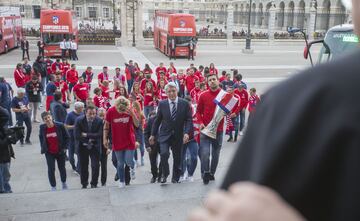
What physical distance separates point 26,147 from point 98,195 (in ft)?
16.3

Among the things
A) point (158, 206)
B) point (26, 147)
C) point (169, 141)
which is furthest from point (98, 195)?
point (26, 147)

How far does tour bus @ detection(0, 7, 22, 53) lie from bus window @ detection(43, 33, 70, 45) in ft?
11.2

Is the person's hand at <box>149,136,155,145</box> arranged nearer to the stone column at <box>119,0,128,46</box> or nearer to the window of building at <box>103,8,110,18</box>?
the stone column at <box>119,0,128,46</box>

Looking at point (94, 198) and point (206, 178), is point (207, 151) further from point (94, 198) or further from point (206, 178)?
point (94, 198)

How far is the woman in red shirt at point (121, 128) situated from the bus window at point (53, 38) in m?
23.6

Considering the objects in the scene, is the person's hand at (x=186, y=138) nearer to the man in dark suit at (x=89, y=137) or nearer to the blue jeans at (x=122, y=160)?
the blue jeans at (x=122, y=160)

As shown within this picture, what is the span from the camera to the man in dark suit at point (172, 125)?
6.89 meters

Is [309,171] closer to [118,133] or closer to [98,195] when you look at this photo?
[98,195]

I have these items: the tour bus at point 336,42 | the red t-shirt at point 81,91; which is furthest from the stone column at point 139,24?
the tour bus at point 336,42

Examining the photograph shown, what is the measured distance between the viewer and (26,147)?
10344mm

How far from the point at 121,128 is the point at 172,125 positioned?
93 centimetres

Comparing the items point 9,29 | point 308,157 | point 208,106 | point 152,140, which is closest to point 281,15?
point 9,29

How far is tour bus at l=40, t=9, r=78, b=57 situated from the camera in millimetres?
28188

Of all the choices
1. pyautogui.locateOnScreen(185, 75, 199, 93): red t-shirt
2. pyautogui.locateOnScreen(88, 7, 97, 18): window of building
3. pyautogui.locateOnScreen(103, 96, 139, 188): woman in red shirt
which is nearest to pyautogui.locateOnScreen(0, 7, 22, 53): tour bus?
pyautogui.locateOnScreen(185, 75, 199, 93): red t-shirt
